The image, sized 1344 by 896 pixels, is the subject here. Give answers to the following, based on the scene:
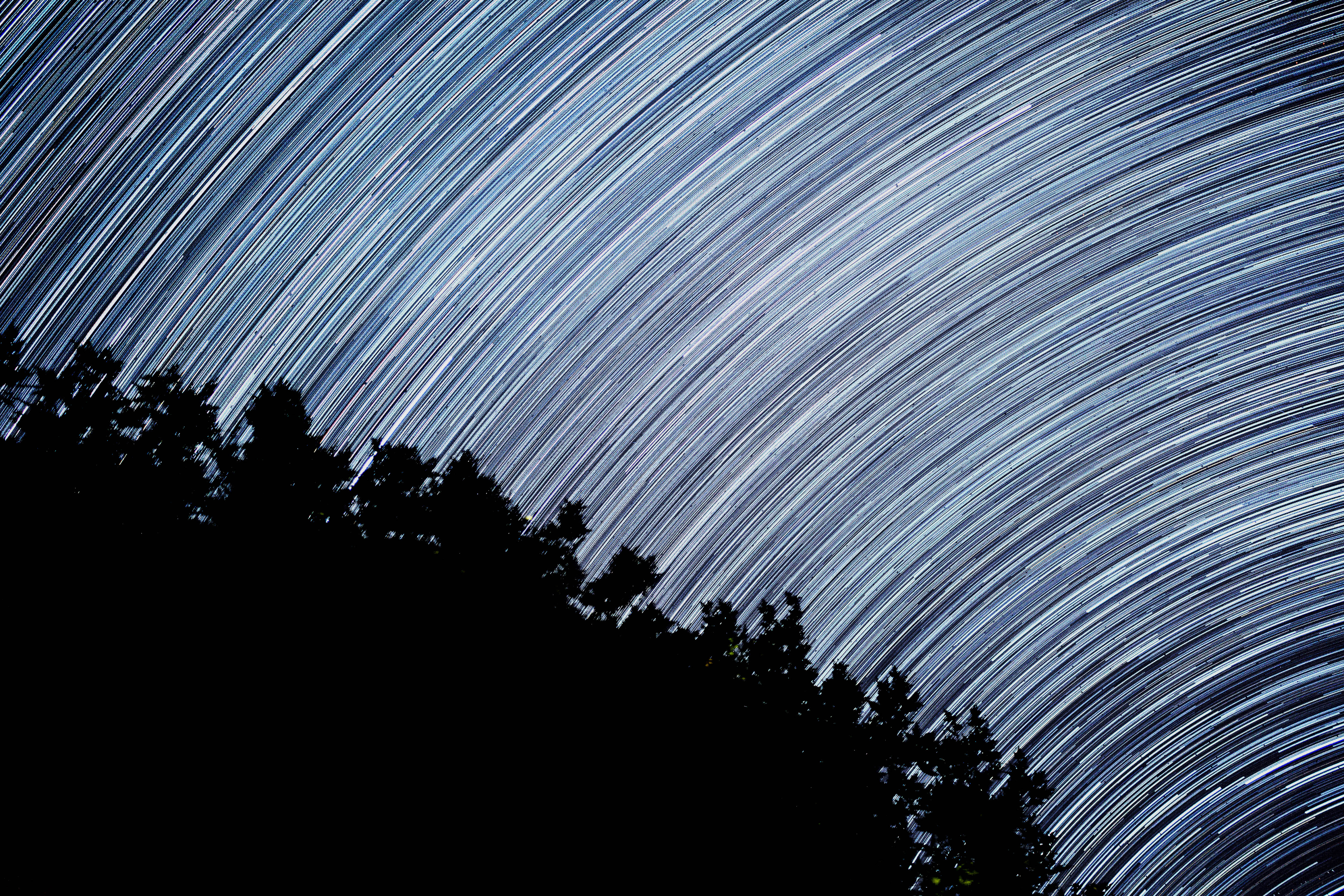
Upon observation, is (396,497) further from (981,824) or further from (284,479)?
(981,824)

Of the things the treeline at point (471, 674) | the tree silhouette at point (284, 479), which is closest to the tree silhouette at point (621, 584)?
the treeline at point (471, 674)

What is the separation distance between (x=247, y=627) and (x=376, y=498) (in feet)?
19.5

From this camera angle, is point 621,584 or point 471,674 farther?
point 621,584

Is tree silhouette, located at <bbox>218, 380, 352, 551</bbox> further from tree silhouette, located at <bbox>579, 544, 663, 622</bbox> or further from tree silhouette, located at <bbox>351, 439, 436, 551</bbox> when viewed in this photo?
tree silhouette, located at <bbox>579, 544, 663, 622</bbox>

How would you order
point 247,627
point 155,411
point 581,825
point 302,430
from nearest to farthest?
point 581,825 < point 247,627 < point 155,411 < point 302,430

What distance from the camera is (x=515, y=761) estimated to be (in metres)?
8.40

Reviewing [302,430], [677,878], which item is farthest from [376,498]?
[677,878]

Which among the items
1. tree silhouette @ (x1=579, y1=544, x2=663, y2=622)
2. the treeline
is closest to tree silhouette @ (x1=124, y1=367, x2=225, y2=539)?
the treeline

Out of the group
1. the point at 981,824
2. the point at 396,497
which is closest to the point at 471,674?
the point at 396,497

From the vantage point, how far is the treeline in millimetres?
7637

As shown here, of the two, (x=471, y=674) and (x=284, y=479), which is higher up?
(x=284, y=479)

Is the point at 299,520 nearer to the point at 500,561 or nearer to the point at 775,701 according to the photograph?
the point at 500,561

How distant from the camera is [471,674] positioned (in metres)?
9.73

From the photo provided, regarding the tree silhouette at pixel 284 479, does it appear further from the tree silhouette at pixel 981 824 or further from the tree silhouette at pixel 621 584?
the tree silhouette at pixel 981 824
